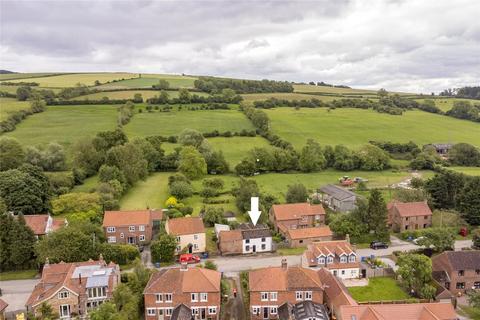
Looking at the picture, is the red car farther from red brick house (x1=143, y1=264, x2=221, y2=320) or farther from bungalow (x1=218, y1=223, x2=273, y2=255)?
red brick house (x1=143, y1=264, x2=221, y2=320)

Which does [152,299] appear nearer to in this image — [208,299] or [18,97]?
[208,299]

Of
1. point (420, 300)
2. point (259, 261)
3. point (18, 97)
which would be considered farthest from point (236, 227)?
point (18, 97)

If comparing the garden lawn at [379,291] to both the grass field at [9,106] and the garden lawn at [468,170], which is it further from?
the grass field at [9,106]

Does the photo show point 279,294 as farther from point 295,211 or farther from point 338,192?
point 338,192

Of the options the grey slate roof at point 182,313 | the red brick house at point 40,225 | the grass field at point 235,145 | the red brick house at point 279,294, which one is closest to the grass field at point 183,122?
the grass field at point 235,145

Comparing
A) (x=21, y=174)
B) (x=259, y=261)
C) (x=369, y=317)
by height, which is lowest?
(x=259, y=261)

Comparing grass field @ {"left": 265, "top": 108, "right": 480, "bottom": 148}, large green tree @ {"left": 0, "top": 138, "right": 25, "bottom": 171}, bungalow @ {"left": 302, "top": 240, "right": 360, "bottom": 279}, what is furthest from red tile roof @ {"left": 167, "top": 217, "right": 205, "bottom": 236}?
grass field @ {"left": 265, "top": 108, "right": 480, "bottom": 148}
